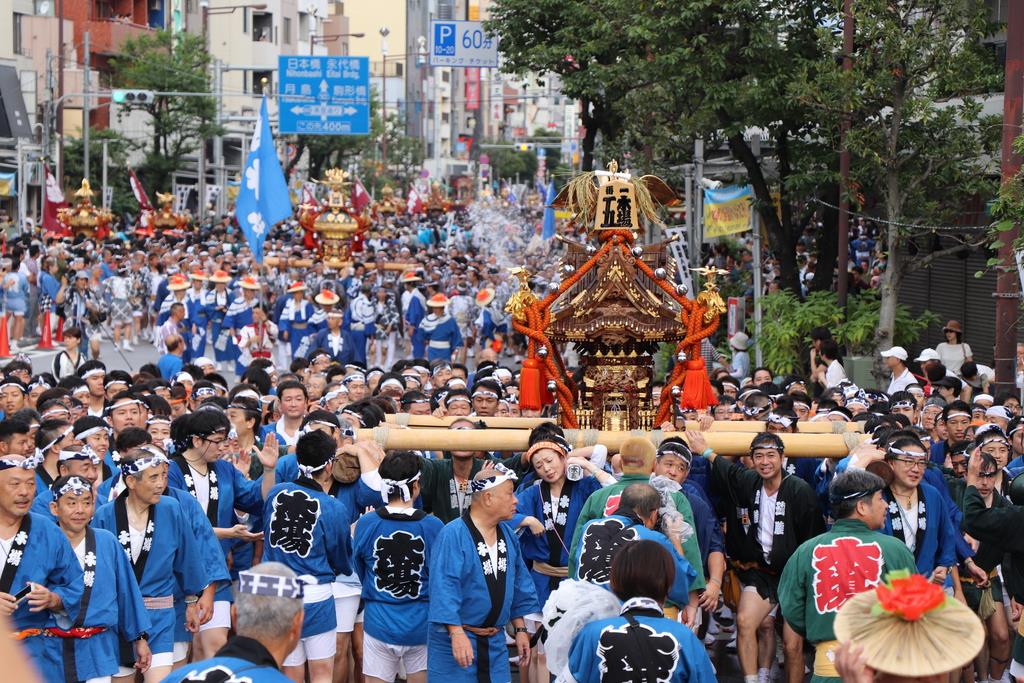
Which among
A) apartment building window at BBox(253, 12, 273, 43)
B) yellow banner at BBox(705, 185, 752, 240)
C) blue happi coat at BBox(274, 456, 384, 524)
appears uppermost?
apartment building window at BBox(253, 12, 273, 43)

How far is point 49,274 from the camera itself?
Result: 25.4 m

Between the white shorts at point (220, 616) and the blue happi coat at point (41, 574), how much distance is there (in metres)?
1.44

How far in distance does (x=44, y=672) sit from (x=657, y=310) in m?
5.14

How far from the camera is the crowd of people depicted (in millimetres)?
5379

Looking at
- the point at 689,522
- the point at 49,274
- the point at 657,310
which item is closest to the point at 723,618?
the point at 657,310

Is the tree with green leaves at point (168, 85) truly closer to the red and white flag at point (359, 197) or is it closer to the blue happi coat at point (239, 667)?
the red and white flag at point (359, 197)

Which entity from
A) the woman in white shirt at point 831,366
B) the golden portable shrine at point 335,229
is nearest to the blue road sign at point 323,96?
the golden portable shrine at point 335,229

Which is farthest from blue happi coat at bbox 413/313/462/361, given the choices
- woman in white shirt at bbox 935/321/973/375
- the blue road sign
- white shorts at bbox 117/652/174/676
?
white shorts at bbox 117/652/174/676

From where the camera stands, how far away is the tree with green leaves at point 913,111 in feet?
53.6

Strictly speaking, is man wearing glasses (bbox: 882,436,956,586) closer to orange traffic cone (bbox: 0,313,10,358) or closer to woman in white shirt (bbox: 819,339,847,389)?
woman in white shirt (bbox: 819,339,847,389)

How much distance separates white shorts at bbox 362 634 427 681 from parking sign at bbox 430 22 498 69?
67.8 ft

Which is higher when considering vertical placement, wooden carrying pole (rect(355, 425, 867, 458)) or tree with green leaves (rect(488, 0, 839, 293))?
tree with green leaves (rect(488, 0, 839, 293))

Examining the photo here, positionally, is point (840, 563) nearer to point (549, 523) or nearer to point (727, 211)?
point (549, 523)

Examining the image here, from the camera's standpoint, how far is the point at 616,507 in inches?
279
